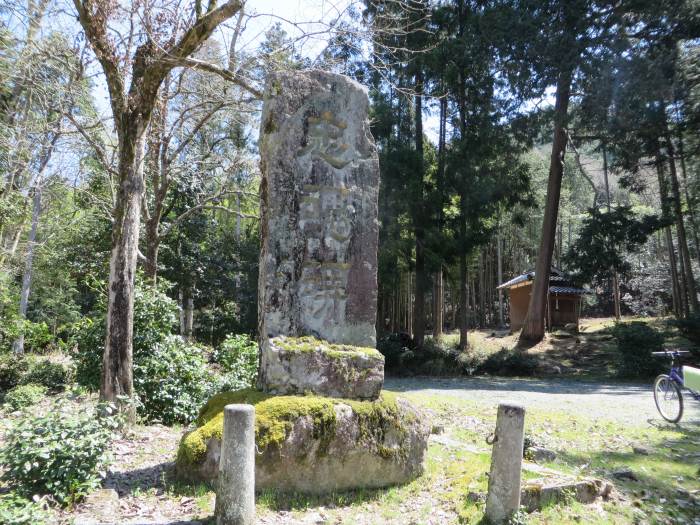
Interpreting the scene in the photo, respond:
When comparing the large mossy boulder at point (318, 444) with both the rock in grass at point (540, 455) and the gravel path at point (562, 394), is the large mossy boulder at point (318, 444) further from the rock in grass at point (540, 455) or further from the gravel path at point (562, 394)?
the gravel path at point (562, 394)

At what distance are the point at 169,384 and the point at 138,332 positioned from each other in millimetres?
916

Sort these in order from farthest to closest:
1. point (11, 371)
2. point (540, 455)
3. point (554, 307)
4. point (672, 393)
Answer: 1. point (554, 307)
2. point (11, 371)
3. point (672, 393)
4. point (540, 455)

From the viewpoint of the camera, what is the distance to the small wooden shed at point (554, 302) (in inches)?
1059

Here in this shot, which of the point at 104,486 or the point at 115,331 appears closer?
the point at 104,486

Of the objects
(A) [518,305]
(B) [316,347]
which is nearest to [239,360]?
(B) [316,347]

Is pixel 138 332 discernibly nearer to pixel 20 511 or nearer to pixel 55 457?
pixel 55 457

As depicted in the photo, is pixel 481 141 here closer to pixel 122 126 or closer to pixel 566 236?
pixel 122 126

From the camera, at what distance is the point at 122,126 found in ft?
22.0

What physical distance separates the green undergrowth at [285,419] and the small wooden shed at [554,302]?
2343 cm

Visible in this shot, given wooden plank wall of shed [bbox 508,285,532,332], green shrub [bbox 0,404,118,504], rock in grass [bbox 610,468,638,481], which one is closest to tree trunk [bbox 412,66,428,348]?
wooden plank wall of shed [bbox 508,285,532,332]

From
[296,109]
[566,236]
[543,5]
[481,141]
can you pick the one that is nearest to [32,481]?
[296,109]

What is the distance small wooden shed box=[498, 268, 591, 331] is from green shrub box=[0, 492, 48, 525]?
25.6 m

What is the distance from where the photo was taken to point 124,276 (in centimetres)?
646

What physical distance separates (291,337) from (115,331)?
9.01ft
